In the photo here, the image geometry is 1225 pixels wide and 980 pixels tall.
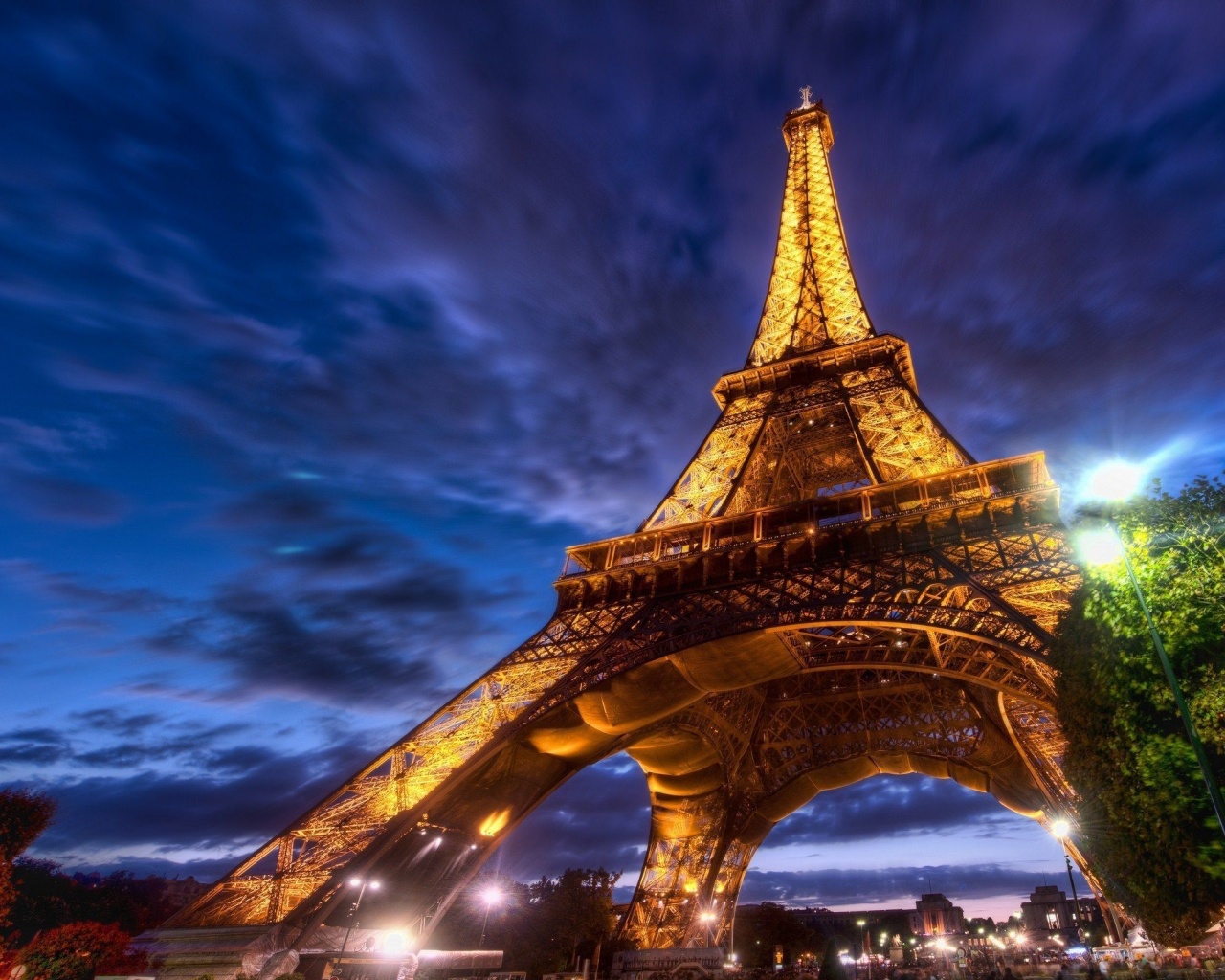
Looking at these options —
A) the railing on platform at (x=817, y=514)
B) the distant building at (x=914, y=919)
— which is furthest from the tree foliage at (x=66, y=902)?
the distant building at (x=914, y=919)

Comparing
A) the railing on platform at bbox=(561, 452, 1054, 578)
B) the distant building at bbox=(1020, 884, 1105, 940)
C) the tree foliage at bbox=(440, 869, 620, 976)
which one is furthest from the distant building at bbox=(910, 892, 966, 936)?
the railing on platform at bbox=(561, 452, 1054, 578)

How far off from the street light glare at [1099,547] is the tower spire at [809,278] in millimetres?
19529

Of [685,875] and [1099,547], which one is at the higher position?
[1099,547]

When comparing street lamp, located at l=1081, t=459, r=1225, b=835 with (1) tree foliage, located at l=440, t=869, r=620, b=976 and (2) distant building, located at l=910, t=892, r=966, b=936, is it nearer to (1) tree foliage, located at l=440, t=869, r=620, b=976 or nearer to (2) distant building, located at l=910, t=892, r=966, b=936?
(1) tree foliage, located at l=440, t=869, r=620, b=976

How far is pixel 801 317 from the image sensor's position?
1420 inches

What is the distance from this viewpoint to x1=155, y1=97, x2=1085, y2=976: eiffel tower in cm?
1683

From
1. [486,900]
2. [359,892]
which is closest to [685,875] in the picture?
[486,900]

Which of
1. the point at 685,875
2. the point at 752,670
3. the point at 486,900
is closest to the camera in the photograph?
the point at 752,670

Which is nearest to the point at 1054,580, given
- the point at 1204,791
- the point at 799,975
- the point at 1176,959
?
the point at 1204,791

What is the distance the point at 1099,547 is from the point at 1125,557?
325cm

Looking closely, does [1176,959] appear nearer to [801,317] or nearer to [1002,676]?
[1002,676]

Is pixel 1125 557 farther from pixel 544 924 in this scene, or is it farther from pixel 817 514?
pixel 544 924

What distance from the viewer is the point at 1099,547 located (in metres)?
14.1

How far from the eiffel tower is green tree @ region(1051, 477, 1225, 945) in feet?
7.15
